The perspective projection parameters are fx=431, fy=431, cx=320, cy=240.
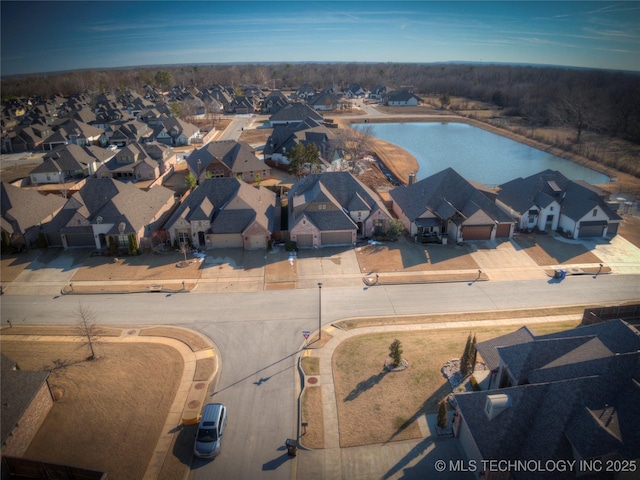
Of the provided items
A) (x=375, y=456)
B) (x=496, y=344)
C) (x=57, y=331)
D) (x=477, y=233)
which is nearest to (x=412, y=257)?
(x=477, y=233)

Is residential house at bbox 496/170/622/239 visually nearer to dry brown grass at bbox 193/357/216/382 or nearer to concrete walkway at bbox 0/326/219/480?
dry brown grass at bbox 193/357/216/382

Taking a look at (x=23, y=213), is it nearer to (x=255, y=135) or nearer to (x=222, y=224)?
(x=222, y=224)

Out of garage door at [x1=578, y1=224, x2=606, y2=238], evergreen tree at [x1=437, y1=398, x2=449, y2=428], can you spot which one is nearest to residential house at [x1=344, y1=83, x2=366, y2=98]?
garage door at [x1=578, y1=224, x2=606, y2=238]

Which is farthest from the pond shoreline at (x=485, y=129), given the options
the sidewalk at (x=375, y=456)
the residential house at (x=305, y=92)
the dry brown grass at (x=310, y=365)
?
the sidewalk at (x=375, y=456)

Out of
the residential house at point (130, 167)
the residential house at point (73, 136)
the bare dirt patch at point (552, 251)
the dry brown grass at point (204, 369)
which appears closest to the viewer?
the dry brown grass at point (204, 369)

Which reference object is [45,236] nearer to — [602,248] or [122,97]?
[602,248]

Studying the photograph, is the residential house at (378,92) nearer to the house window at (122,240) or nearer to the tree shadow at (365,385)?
the house window at (122,240)
